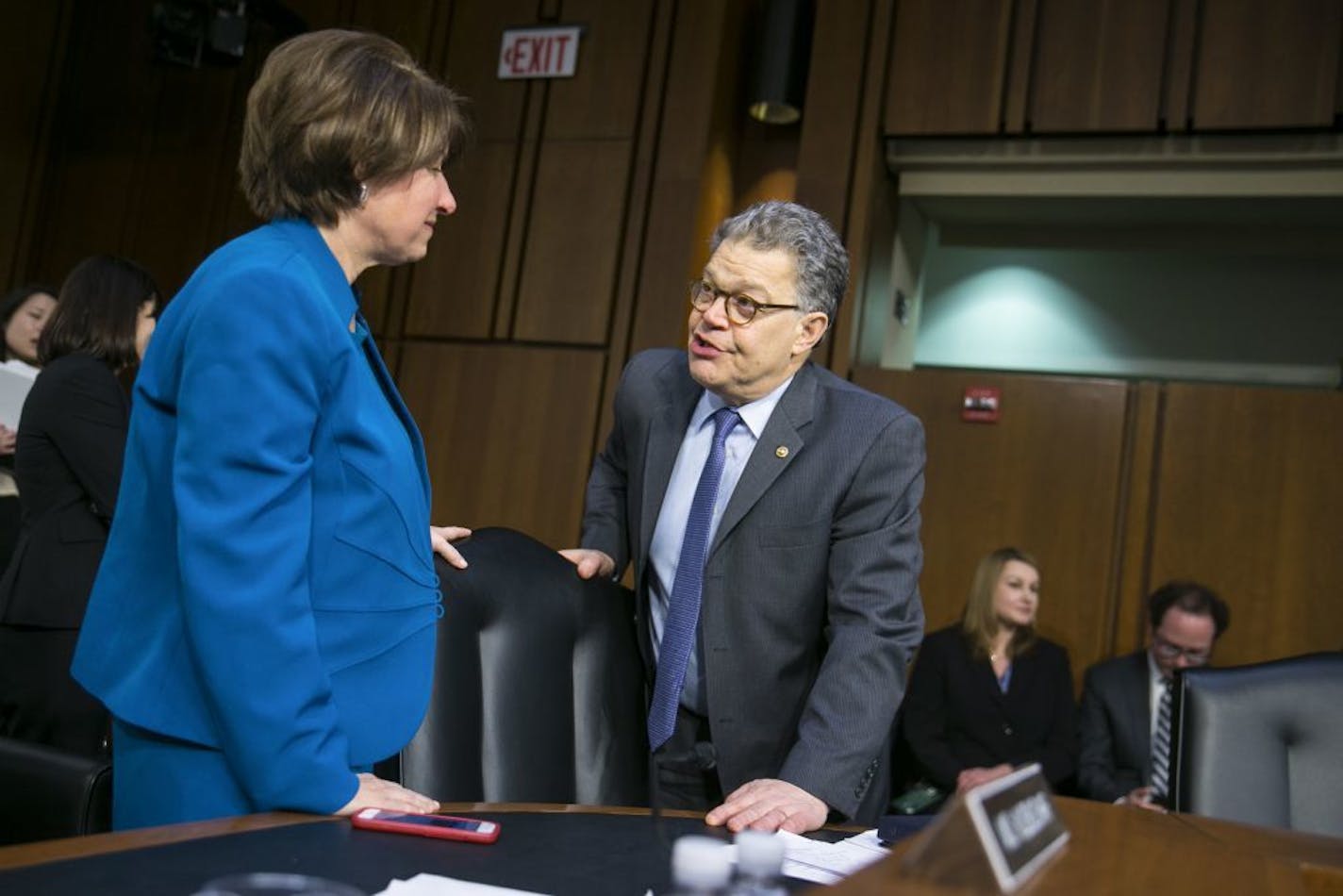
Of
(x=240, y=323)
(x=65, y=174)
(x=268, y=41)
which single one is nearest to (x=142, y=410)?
(x=240, y=323)

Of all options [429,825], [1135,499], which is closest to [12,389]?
[429,825]

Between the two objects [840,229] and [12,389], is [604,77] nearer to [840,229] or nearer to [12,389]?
[840,229]

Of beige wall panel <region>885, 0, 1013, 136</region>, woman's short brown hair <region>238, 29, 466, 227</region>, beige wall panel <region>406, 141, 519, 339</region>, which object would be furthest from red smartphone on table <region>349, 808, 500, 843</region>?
beige wall panel <region>406, 141, 519, 339</region>

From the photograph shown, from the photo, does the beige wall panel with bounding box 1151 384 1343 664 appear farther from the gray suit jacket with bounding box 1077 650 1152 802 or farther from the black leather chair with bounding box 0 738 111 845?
the black leather chair with bounding box 0 738 111 845

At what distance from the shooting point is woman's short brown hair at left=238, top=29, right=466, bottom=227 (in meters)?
1.33

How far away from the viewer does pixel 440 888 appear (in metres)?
0.95

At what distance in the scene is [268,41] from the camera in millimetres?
5934

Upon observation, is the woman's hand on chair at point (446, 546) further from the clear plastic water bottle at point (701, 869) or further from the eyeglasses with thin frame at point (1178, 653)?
the eyeglasses with thin frame at point (1178, 653)

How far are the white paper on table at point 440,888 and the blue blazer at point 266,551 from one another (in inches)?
10.0

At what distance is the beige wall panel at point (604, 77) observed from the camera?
5.24 m

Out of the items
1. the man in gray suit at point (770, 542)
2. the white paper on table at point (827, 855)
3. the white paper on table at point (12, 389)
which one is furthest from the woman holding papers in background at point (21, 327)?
the white paper on table at point (827, 855)

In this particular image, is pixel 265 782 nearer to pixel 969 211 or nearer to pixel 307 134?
pixel 307 134

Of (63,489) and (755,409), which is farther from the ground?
(755,409)

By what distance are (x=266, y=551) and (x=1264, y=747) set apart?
1.33m
